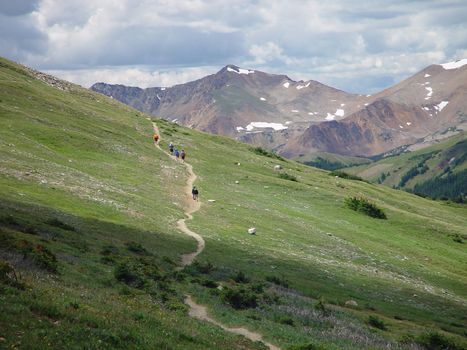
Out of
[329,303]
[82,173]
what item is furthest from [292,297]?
[82,173]

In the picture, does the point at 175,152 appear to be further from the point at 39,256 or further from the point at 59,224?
the point at 39,256

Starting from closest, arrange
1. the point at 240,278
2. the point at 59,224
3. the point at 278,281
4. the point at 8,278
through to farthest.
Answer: the point at 8,278 → the point at 240,278 → the point at 59,224 → the point at 278,281

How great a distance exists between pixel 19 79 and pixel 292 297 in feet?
386

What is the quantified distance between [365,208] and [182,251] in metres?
60.2

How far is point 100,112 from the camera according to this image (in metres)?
140

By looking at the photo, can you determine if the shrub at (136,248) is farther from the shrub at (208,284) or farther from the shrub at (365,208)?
the shrub at (365,208)

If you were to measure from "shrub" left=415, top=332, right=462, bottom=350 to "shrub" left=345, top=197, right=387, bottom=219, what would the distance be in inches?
2718

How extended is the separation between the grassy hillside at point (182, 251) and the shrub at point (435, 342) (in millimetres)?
163

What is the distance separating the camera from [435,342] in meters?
32.3

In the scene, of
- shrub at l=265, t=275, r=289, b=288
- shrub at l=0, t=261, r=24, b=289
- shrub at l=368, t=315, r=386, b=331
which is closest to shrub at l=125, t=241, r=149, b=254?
shrub at l=265, t=275, r=289, b=288

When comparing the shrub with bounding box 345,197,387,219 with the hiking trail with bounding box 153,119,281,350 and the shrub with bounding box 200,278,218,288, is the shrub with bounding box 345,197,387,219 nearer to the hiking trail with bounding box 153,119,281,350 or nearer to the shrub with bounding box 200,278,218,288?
the hiking trail with bounding box 153,119,281,350

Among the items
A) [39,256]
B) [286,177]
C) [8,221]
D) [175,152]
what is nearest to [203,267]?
[8,221]

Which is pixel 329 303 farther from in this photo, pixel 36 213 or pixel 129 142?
pixel 129 142

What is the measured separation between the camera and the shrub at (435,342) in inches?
1261
